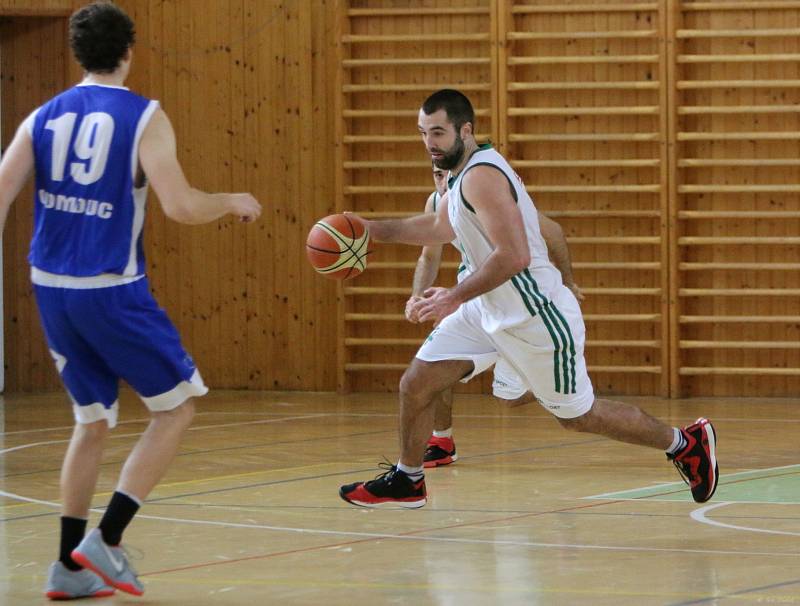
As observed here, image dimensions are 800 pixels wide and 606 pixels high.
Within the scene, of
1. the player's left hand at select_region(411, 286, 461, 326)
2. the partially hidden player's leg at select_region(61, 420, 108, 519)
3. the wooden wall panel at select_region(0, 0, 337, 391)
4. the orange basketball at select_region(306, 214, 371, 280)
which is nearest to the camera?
the partially hidden player's leg at select_region(61, 420, 108, 519)

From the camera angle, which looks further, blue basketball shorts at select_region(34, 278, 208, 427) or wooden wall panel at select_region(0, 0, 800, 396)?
wooden wall panel at select_region(0, 0, 800, 396)

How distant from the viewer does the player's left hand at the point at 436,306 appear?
5027mm

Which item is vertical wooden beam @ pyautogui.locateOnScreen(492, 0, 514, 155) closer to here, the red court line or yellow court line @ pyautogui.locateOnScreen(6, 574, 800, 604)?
the red court line

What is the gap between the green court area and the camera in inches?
233

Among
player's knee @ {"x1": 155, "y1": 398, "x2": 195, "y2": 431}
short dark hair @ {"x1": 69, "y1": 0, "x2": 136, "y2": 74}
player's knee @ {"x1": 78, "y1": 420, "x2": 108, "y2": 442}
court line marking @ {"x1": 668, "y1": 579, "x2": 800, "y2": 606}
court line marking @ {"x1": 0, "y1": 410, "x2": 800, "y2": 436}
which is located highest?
short dark hair @ {"x1": 69, "y1": 0, "x2": 136, "y2": 74}

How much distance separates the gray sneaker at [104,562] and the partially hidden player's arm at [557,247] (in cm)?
324

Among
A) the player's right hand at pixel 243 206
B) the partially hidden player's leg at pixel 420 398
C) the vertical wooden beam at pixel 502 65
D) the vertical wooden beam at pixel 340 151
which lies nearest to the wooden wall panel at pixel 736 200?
the vertical wooden beam at pixel 502 65

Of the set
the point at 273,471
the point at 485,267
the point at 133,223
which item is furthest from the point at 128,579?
the point at 273,471

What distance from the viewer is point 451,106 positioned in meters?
5.37

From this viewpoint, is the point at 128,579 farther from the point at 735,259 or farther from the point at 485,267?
the point at 735,259

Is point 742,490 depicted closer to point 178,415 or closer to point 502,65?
point 178,415

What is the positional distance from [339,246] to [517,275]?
0.73 meters

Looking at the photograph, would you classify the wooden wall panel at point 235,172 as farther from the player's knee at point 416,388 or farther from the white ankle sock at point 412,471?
the white ankle sock at point 412,471

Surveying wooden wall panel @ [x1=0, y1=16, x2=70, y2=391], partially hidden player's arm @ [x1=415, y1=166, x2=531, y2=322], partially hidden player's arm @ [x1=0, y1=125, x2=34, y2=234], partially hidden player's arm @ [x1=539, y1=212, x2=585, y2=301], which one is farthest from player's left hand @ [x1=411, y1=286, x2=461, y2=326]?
wooden wall panel @ [x1=0, y1=16, x2=70, y2=391]
